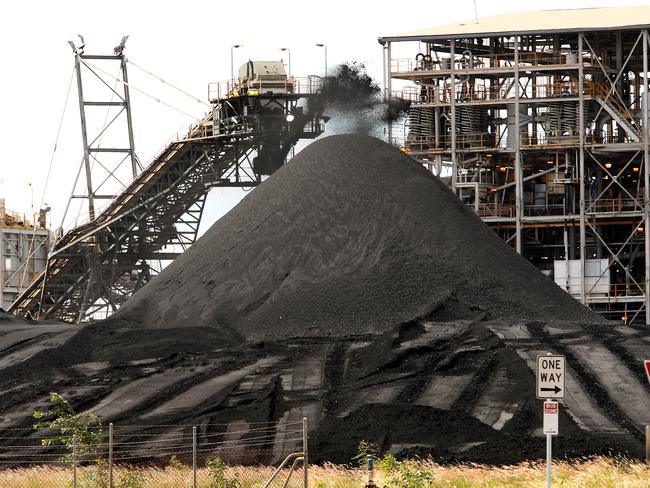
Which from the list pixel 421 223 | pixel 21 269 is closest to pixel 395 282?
pixel 421 223

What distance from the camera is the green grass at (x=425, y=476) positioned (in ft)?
71.0

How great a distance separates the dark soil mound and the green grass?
1233 centimetres

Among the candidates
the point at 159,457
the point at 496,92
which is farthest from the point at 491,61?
the point at 159,457

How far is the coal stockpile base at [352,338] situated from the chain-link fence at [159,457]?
2.05ft

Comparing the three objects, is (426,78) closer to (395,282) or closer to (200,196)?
(200,196)

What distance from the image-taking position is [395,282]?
38.6 meters

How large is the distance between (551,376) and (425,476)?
2.37 metres

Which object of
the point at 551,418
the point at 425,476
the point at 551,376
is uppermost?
the point at 551,376

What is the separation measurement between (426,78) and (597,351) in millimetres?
23162

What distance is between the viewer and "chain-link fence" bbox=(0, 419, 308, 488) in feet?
74.0

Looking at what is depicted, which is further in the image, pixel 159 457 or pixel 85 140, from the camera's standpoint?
pixel 85 140

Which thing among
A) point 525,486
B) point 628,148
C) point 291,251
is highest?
point 628,148

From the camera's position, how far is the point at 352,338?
36.2 meters

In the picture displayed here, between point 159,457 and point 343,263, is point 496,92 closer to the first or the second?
point 343,263
